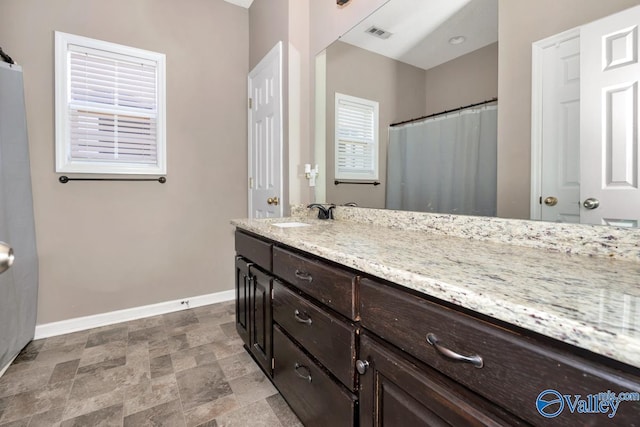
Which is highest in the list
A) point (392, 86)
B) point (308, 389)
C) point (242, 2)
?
point (242, 2)

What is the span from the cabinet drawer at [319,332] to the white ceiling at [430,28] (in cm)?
120

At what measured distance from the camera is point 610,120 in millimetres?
863

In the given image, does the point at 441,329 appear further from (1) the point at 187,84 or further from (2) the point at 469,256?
(1) the point at 187,84

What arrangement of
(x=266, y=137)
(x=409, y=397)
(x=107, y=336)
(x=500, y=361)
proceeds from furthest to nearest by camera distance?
(x=266, y=137), (x=107, y=336), (x=409, y=397), (x=500, y=361)

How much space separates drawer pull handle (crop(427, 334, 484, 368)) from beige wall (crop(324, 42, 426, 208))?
111 centimetres

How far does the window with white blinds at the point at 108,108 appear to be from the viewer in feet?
7.35

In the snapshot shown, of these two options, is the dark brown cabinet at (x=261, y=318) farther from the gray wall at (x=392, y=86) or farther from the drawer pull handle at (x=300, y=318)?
the gray wall at (x=392, y=86)

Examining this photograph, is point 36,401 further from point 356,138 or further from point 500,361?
point 356,138

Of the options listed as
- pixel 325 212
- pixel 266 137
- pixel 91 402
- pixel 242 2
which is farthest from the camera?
pixel 242 2

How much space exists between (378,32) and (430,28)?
1.30 feet

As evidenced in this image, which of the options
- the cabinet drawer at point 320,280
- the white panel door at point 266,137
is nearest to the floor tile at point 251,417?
the cabinet drawer at point 320,280

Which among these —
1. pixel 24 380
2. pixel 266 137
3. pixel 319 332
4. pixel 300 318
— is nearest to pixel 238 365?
pixel 300 318

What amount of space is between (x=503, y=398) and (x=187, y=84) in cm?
309

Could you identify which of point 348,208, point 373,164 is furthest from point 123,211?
point 373,164
